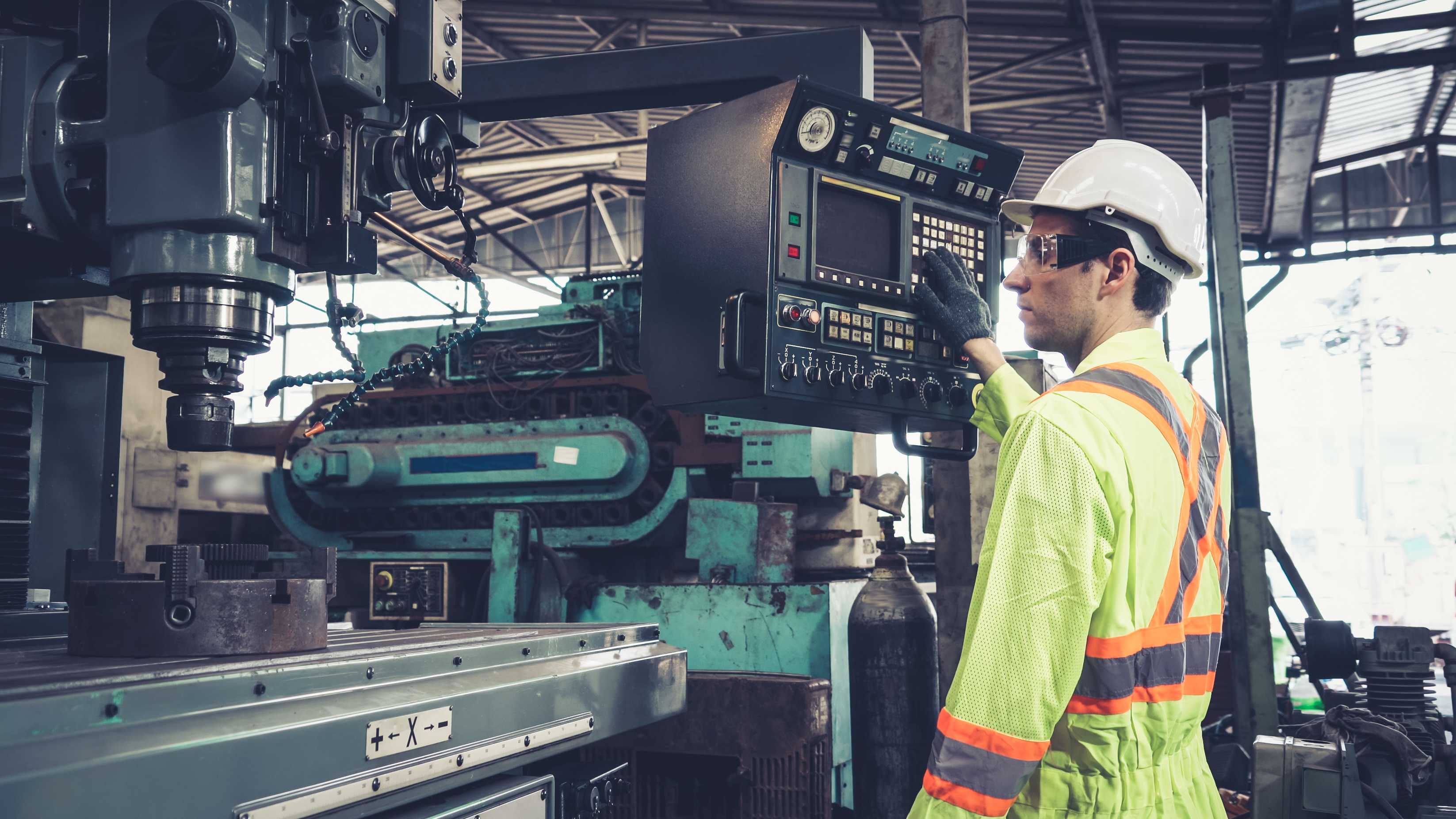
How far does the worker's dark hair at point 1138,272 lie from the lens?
4.95 feet

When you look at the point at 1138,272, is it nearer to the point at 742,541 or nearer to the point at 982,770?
the point at 982,770

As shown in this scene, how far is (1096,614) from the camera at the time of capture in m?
1.25

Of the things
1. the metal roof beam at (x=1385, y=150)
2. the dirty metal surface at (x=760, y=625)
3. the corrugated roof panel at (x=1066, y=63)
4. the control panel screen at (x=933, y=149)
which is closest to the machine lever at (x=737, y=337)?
the control panel screen at (x=933, y=149)

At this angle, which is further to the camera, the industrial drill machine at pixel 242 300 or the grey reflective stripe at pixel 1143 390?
the grey reflective stripe at pixel 1143 390

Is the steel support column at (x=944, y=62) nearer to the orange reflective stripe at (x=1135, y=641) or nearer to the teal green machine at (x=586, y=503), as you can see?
the teal green machine at (x=586, y=503)

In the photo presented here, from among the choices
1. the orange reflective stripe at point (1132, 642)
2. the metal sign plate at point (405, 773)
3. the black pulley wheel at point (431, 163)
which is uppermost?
the black pulley wheel at point (431, 163)

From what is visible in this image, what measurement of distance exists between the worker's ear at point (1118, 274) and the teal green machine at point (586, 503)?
67.2 inches

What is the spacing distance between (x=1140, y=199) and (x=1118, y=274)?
11 cm

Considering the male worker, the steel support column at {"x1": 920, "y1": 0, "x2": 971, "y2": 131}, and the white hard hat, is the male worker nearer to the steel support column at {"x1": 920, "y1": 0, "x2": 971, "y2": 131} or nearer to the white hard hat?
the white hard hat

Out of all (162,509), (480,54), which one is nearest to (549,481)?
(162,509)

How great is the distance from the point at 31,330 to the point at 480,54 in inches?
243

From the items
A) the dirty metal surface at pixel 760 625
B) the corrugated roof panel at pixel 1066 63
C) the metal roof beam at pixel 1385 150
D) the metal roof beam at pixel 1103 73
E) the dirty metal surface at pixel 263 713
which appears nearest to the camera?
the dirty metal surface at pixel 263 713

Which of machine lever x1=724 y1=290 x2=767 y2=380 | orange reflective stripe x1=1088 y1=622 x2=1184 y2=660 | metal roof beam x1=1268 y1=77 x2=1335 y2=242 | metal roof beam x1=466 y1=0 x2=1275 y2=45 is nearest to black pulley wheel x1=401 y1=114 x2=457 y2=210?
machine lever x1=724 y1=290 x2=767 y2=380

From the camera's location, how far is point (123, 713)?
75cm
